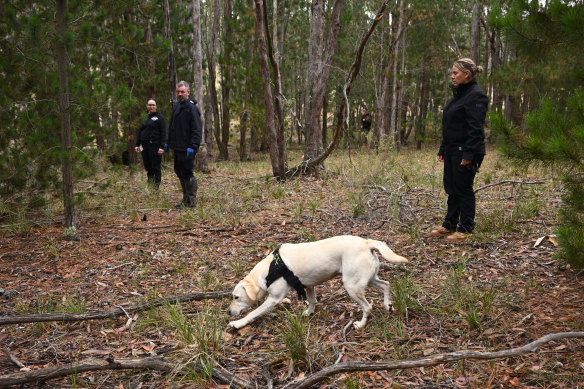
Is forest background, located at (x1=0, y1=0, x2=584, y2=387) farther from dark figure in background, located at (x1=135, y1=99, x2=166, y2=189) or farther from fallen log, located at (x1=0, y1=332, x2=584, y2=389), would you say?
dark figure in background, located at (x1=135, y1=99, x2=166, y2=189)

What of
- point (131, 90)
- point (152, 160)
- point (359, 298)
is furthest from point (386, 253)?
point (152, 160)

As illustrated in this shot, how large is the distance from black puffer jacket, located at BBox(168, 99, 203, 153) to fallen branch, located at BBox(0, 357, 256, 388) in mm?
5040

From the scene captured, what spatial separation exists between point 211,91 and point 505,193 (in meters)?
13.7

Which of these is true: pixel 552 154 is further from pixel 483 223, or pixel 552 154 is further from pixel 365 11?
pixel 365 11

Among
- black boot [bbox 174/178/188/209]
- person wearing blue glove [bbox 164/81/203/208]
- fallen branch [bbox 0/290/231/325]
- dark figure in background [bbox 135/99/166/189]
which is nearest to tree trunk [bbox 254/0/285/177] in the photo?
person wearing blue glove [bbox 164/81/203/208]

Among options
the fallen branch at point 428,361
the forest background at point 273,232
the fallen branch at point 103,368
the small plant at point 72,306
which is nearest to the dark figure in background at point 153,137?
the forest background at point 273,232

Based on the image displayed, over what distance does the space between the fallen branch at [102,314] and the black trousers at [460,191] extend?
9.84 ft

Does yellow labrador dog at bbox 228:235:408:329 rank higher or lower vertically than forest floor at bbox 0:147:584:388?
higher

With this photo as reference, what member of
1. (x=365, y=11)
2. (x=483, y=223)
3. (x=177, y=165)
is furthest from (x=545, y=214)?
(x=365, y=11)

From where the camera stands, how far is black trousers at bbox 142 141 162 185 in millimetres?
8875

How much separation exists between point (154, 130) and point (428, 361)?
25.2 ft

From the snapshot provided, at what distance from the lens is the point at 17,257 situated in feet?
18.5

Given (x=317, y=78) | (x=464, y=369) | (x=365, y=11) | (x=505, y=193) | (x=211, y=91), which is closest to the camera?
(x=464, y=369)

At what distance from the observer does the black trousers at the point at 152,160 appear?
29.1ft
